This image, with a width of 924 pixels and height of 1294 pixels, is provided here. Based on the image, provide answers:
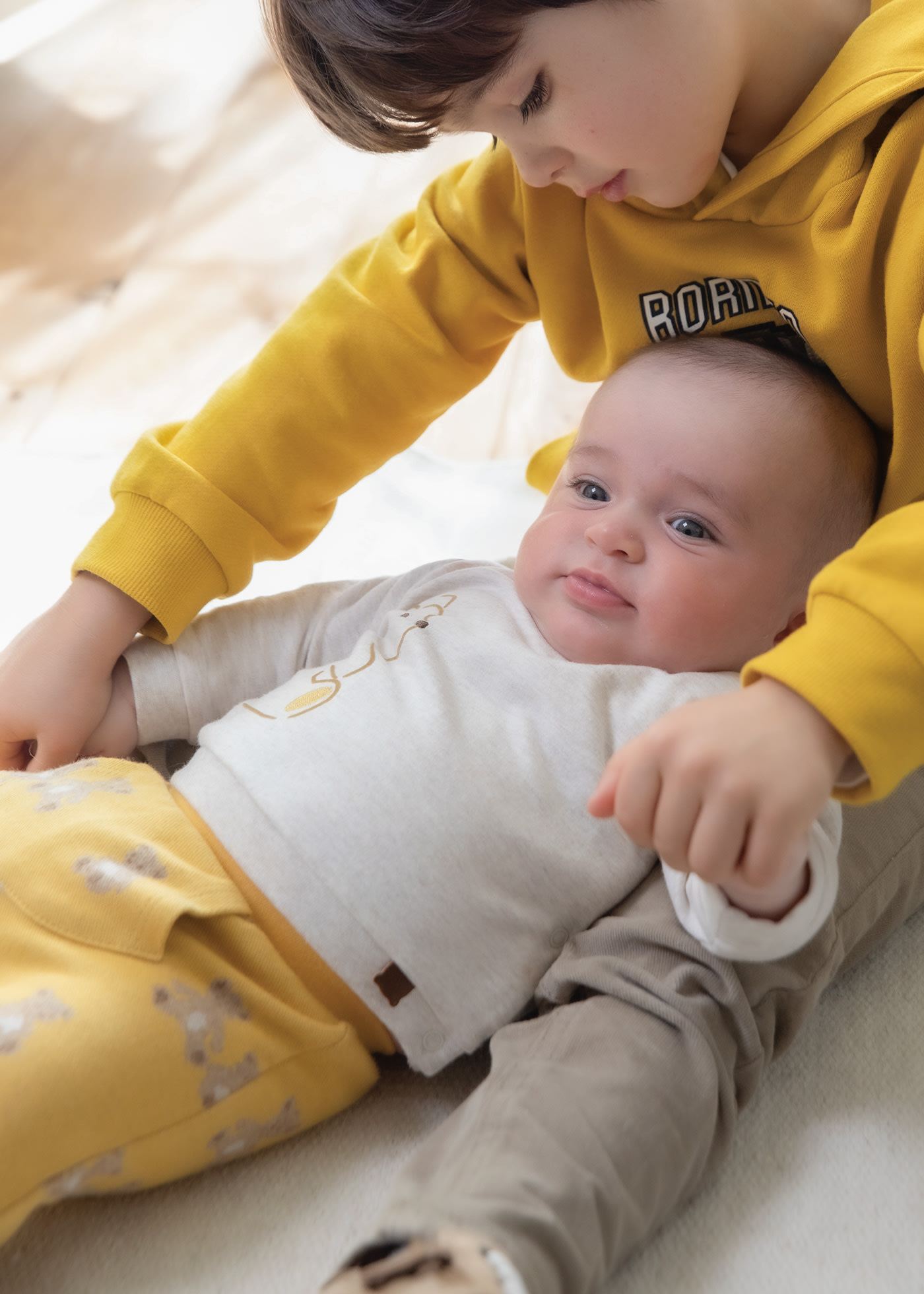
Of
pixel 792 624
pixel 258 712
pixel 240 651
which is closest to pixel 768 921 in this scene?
pixel 792 624

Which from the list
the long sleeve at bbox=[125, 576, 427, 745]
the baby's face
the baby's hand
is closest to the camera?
the baby's hand

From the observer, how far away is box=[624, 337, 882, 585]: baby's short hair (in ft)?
2.74

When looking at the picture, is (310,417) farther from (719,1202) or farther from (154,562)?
(719,1202)

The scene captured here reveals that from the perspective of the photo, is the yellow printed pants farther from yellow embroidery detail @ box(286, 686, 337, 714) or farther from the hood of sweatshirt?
the hood of sweatshirt

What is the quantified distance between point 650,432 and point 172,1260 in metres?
0.55

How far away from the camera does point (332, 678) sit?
843 millimetres

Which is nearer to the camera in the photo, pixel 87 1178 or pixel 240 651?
pixel 87 1178

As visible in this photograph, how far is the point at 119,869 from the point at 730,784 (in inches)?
13.2

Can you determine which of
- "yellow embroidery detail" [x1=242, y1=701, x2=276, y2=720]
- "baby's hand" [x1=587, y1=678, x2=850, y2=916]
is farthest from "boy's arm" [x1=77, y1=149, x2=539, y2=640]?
"baby's hand" [x1=587, y1=678, x2=850, y2=916]

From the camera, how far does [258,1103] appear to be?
0.69m

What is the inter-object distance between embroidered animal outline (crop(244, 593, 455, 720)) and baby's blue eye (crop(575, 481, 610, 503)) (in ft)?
0.37

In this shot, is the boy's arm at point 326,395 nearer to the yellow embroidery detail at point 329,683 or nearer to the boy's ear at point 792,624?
the yellow embroidery detail at point 329,683

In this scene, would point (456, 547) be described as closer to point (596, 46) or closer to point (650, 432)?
point (650, 432)

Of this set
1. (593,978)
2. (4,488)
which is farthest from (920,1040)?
(4,488)
